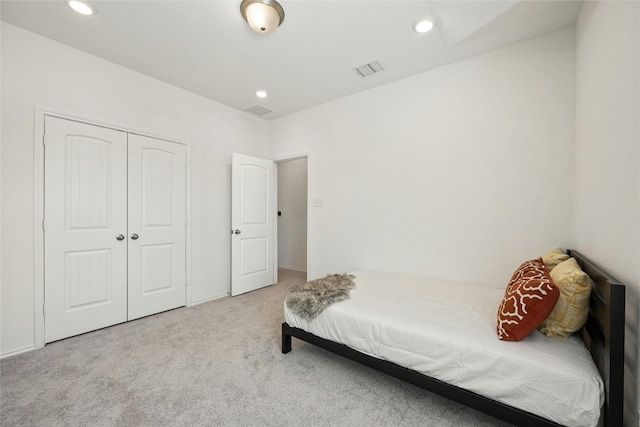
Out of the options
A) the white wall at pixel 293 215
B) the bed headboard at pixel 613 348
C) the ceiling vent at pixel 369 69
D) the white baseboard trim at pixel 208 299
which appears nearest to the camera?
the bed headboard at pixel 613 348

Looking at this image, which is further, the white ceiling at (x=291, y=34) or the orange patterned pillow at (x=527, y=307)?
the white ceiling at (x=291, y=34)

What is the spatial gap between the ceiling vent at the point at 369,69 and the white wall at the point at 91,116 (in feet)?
6.48

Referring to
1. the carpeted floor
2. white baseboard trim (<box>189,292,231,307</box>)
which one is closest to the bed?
the carpeted floor

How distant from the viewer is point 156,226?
10.0 ft

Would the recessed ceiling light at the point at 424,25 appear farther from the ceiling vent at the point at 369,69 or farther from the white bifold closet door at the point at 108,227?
the white bifold closet door at the point at 108,227

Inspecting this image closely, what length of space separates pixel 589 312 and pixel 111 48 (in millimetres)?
4177

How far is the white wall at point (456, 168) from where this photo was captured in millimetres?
2193

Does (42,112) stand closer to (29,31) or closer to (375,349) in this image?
(29,31)

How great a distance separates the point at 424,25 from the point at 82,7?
2661 mm

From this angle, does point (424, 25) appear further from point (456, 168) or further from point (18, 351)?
point (18, 351)

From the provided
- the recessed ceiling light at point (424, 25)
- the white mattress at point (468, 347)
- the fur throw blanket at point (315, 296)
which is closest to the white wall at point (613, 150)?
the white mattress at point (468, 347)

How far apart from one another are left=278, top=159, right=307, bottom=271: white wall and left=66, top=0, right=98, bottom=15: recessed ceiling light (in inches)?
141

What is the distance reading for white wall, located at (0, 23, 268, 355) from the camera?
7.05 ft

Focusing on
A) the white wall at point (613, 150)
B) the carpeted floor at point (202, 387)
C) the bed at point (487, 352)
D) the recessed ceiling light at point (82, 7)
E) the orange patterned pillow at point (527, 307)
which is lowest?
the carpeted floor at point (202, 387)
